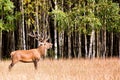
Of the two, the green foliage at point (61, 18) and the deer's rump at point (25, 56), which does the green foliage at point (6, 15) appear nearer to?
the green foliage at point (61, 18)

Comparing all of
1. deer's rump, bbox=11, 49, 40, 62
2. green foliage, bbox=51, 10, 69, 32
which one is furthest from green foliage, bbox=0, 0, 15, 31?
deer's rump, bbox=11, 49, 40, 62

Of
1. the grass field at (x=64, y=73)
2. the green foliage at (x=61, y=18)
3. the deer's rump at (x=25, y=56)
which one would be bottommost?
the grass field at (x=64, y=73)

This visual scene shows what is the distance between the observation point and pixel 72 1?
27000 mm

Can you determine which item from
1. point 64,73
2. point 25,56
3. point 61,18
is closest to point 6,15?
point 61,18

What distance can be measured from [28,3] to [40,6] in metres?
1.19

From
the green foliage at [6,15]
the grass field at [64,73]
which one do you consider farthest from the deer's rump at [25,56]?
the green foliage at [6,15]

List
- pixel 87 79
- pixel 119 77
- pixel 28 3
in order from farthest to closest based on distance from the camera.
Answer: pixel 28 3 < pixel 87 79 < pixel 119 77

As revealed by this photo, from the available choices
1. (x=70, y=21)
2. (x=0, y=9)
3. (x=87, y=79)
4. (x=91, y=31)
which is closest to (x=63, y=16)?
(x=70, y=21)

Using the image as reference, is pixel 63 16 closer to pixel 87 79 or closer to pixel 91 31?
pixel 91 31

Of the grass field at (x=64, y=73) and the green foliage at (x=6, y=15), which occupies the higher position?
the green foliage at (x=6, y=15)

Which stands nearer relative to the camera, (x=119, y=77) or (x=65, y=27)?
(x=119, y=77)

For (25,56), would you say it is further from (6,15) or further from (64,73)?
(6,15)

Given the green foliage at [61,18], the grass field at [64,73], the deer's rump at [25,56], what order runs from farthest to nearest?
the green foliage at [61,18] < the deer's rump at [25,56] < the grass field at [64,73]

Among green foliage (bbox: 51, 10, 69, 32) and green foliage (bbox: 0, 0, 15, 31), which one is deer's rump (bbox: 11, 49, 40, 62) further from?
green foliage (bbox: 0, 0, 15, 31)
